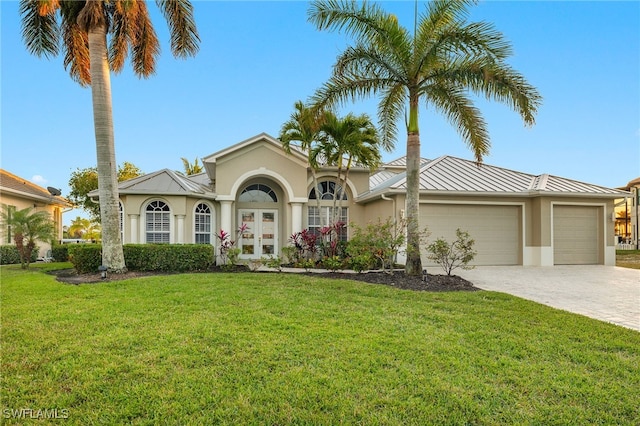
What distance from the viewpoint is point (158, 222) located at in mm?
15266

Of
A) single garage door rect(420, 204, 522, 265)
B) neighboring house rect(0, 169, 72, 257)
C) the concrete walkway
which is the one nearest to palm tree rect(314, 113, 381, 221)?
single garage door rect(420, 204, 522, 265)

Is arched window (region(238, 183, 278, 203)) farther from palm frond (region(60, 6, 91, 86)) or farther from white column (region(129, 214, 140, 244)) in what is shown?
palm frond (region(60, 6, 91, 86))

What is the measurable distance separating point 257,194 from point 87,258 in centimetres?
777

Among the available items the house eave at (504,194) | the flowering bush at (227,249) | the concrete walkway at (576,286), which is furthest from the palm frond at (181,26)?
the concrete walkway at (576,286)

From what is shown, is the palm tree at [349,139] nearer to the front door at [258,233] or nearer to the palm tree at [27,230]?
the front door at [258,233]

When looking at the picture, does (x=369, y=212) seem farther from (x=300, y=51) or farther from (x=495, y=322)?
(x=495, y=322)

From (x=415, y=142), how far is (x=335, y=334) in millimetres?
7153

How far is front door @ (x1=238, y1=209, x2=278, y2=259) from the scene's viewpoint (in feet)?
57.7

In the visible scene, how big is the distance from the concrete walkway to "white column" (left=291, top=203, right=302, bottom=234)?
6.91 m

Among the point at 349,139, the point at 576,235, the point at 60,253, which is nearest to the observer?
the point at 349,139

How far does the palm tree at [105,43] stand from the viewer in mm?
11312

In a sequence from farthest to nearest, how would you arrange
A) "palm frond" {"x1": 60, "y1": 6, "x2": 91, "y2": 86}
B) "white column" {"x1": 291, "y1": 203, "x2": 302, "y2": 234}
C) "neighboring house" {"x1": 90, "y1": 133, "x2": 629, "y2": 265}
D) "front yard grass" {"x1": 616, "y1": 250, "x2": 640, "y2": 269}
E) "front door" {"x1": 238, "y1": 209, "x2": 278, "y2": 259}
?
"front door" {"x1": 238, "y1": 209, "x2": 278, "y2": 259}, "front yard grass" {"x1": 616, "y1": 250, "x2": 640, "y2": 269}, "white column" {"x1": 291, "y1": 203, "x2": 302, "y2": 234}, "neighboring house" {"x1": 90, "y1": 133, "x2": 629, "y2": 265}, "palm frond" {"x1": 60, "y1": 6, "x2": 91, "y2": 86}

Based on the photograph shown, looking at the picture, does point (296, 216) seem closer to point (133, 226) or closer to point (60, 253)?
point (133, 226)

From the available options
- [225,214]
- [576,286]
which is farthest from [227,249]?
[576,286]
